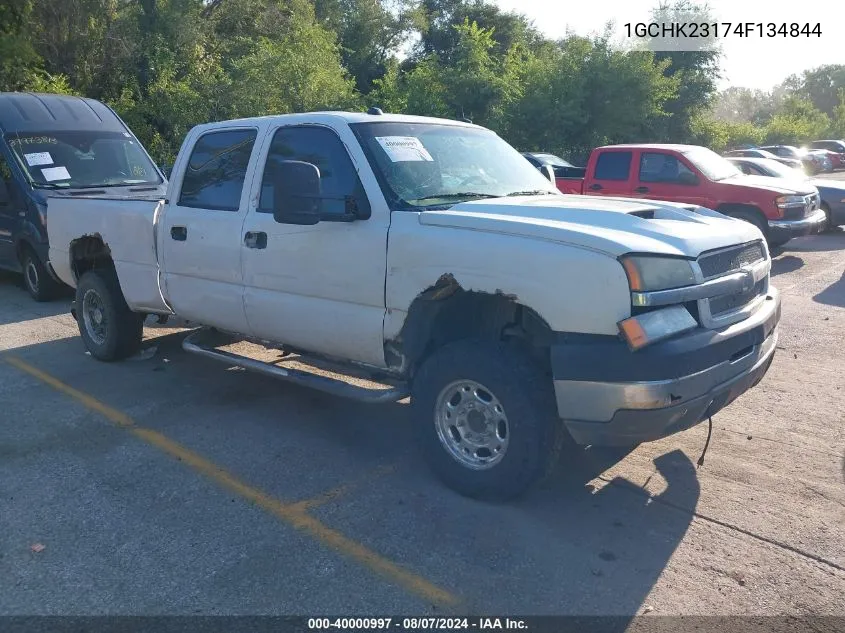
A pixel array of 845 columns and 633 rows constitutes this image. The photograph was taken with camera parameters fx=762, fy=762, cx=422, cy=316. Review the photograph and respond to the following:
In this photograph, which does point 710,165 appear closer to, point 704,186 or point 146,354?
point 704,186

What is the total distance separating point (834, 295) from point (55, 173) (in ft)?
32.6

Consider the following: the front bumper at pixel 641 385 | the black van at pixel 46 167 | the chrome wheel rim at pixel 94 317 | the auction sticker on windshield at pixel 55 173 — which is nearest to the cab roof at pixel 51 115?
the black van at pixel 46 167

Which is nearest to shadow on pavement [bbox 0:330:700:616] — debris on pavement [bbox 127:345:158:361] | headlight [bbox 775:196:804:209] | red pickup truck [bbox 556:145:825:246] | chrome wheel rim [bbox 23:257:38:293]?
debris on pavement [bbox 127:345:158:361]

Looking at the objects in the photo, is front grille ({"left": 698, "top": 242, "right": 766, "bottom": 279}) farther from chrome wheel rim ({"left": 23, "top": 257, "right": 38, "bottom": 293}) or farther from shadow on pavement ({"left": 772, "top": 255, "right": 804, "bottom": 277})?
chrome wheel rim ({"left": 23, "top": 257, "right": 38, "bottom": 293})

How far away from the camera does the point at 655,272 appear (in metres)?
3.55

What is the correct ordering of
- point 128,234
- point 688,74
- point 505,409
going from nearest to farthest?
point 505,409, point 128,234, point 688,74

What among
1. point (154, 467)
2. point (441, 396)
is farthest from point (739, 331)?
point (154, 467)

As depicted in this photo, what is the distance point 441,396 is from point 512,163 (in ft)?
6.52

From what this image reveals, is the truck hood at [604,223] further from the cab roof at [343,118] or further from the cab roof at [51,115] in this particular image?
the cab roof at [51,115]

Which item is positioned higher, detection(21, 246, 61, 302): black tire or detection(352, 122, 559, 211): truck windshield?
detection(352, 122, 559, 211): truck windshield

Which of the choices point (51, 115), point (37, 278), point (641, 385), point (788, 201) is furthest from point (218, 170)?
point (788, 201)

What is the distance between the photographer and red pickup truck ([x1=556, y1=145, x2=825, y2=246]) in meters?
11.7

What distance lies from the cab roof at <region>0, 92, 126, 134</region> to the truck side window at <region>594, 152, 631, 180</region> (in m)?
7.36

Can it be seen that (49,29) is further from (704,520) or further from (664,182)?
(704,520)
